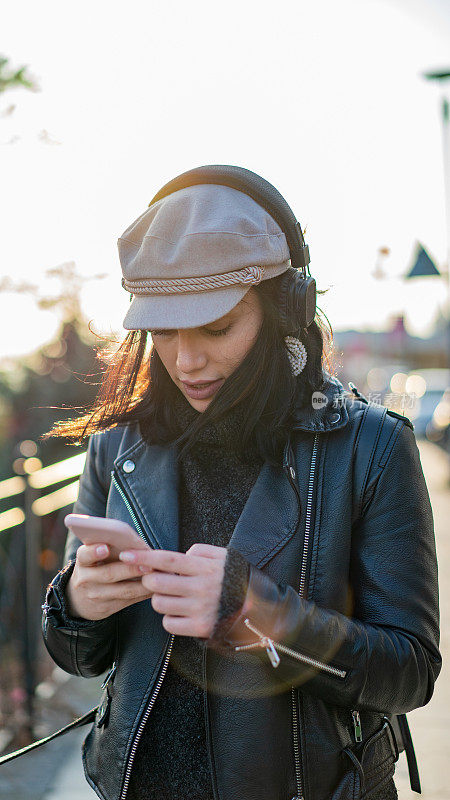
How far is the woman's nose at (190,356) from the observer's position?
5.66 ft

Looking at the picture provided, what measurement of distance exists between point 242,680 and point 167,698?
0.21 meters

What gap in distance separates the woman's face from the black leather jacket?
22 centimetres

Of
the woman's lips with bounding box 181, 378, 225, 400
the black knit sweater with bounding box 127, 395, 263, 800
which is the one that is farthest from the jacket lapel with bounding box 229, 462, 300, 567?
the woman's lips with bounding box 181, 378, 225, 400

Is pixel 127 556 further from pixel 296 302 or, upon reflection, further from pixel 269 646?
pixel 296 302

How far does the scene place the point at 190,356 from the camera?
1727 mm

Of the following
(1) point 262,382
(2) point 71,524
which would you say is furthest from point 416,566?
(2) point 71,524

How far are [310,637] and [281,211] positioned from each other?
1.01 meters

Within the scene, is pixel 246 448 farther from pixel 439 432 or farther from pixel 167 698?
pixel 439 432

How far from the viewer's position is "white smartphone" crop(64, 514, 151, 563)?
4.50 ft

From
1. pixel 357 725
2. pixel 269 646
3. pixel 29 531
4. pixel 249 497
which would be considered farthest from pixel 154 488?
pixel 29 531

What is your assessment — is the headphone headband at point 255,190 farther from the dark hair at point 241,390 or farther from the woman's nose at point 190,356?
the woman's nose at point 190,356

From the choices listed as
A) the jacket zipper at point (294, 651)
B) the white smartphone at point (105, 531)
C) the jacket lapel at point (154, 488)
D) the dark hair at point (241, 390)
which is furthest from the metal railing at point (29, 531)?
the white smartphone at point (105, 531)

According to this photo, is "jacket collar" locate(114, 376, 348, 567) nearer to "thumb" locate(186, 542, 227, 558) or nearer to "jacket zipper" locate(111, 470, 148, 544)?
"jacket zipper" locate(111, 470, 148, 544)

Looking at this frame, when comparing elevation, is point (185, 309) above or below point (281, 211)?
below
